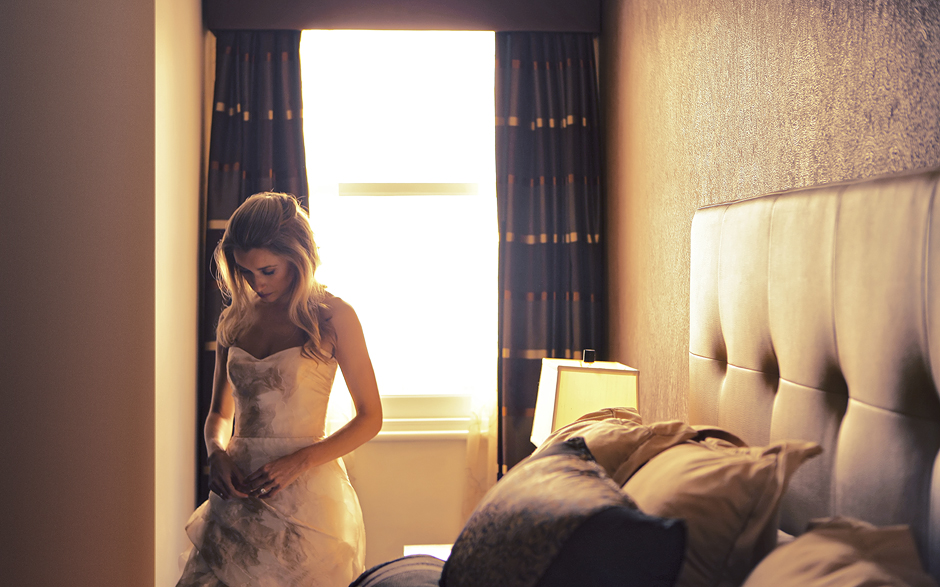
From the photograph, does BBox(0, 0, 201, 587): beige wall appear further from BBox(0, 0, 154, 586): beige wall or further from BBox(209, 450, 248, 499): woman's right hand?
BBox(209, 450, 248, 499): woman's right hand

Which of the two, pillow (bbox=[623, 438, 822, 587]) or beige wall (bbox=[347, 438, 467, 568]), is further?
beige wall (bbox=[347, 438, 467, 568])

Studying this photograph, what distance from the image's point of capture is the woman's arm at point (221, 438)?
5.42 feet

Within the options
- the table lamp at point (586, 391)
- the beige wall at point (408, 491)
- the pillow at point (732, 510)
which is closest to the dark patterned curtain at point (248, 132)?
the beige wall at point (408, 491)

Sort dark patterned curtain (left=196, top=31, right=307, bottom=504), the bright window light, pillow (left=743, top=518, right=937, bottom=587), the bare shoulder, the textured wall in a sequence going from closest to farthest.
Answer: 1. pillow (left=743, top=518, right=937, bottom=587)
2. the textured wall
3. the bare shoulder
4. dark patterned curtain (left=196, top=31, right=307, bottom=504)
5. the bright window light

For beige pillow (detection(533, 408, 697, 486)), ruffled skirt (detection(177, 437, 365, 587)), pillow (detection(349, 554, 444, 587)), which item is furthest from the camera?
ruffled skirt (detection(177, 437, 365, 587))

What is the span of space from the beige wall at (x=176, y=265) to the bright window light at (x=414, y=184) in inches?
19.0

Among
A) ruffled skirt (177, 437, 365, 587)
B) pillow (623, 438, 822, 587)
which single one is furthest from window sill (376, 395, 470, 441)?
pillow (623, 438, 822, 587)

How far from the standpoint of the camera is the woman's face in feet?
5.77

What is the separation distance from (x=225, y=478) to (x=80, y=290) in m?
1.06

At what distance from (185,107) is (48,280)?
836 mm

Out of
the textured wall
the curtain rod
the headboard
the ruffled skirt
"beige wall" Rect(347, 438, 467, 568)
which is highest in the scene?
the curtain rod

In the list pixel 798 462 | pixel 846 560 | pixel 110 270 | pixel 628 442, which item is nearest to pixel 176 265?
pixel 110 270

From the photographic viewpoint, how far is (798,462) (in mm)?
821

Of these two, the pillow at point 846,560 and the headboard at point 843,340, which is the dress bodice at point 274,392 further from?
the pillow at point 846,560
